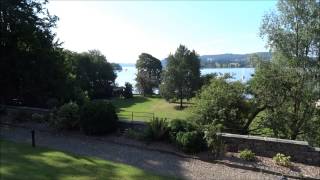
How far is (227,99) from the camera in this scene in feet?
60.1

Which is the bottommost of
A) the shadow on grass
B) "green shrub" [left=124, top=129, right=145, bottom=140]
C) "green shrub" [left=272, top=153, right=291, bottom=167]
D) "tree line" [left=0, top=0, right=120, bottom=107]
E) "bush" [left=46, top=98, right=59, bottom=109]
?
"green shrub" [left=272, top=153, right=291, bottom=167]

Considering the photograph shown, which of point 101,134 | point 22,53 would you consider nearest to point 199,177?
point 101,134

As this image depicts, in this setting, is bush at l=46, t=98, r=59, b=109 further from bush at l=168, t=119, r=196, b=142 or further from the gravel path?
bush at l=168, t=119, r=196, b=142

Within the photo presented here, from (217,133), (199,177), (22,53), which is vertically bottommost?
(199,177)

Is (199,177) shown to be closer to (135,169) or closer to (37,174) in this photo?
(135,169)

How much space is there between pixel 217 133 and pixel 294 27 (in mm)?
10065

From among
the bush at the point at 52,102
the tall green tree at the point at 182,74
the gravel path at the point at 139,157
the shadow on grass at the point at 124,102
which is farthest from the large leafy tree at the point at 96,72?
the gravel path at the point at 139,157

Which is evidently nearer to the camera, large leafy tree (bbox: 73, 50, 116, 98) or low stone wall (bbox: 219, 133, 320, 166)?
low stone wall (bbox: 219, 133, 320, 166)

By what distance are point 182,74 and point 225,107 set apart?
124ft

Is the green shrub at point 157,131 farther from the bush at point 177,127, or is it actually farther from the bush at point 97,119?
the bush at point 97,119

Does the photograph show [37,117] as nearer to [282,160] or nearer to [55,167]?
[55,167]

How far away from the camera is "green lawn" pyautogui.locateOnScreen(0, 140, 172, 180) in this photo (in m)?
9.34

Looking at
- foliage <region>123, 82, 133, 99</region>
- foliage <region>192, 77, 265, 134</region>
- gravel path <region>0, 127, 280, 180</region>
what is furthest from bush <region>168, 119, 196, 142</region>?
foliage <region>123, 82, 133, 99</region>

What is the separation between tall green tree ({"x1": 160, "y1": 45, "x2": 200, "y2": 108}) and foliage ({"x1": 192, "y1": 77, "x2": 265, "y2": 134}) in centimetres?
3658
